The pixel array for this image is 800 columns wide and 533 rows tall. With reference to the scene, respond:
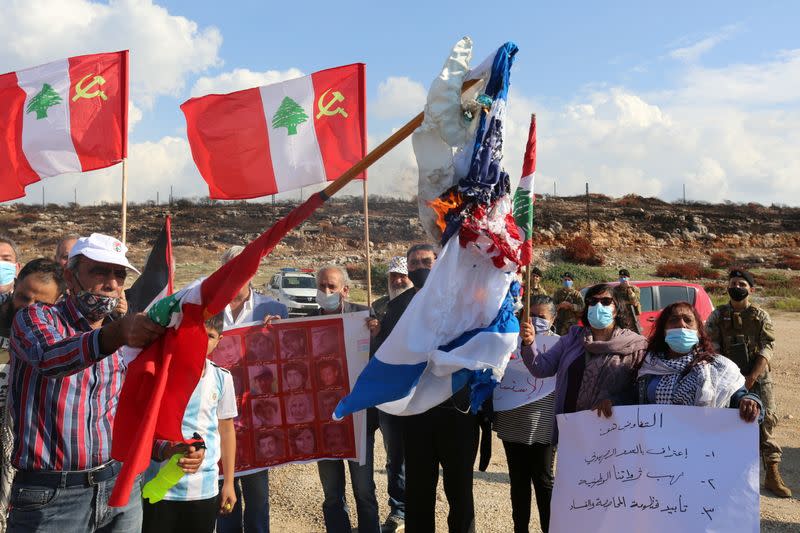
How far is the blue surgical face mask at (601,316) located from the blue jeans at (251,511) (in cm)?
231

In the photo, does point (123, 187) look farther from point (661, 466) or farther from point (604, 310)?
point (661, 466)

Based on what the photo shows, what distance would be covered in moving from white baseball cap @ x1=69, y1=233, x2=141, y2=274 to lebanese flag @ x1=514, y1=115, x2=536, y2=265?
1.72 metres

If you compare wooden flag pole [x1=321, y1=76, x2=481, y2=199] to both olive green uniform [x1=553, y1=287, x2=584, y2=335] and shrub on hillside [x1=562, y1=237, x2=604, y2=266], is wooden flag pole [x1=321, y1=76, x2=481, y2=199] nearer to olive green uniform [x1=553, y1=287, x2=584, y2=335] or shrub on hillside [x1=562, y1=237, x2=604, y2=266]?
olive green uniform [x1=553, y1=287, x2=584, y2=335]

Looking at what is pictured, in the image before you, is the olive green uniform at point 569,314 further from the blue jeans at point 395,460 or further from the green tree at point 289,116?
the green tree at point 289,116

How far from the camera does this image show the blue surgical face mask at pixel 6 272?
178 inches

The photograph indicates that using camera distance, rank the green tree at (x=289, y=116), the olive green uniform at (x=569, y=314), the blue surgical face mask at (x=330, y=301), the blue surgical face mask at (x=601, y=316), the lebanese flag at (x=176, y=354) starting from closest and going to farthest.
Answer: the lebanese flag at (x=176, y=354) → the blue surgical face mask at (x=601, y=316) → the blue surgical face mask at (x=330, y=301) → the green tree at (x=289, y=116) → the olive green uniform at (x=569, y=314)

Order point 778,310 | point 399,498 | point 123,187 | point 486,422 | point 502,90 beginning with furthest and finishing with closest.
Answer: point 778,310 → point 123,187 → point 399,498 → point 486,422 → point 502,90

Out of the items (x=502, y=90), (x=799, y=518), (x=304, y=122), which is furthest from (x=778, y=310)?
(x=502, y=90)

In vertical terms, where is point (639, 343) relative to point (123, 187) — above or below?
below

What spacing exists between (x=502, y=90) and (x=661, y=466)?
6.59 ft

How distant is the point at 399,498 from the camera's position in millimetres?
5363

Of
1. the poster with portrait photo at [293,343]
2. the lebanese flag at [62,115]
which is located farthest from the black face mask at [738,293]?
the lebanese flag at [62,115]

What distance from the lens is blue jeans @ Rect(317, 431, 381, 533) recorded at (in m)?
4.59

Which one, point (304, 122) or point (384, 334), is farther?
point (304, 122)
